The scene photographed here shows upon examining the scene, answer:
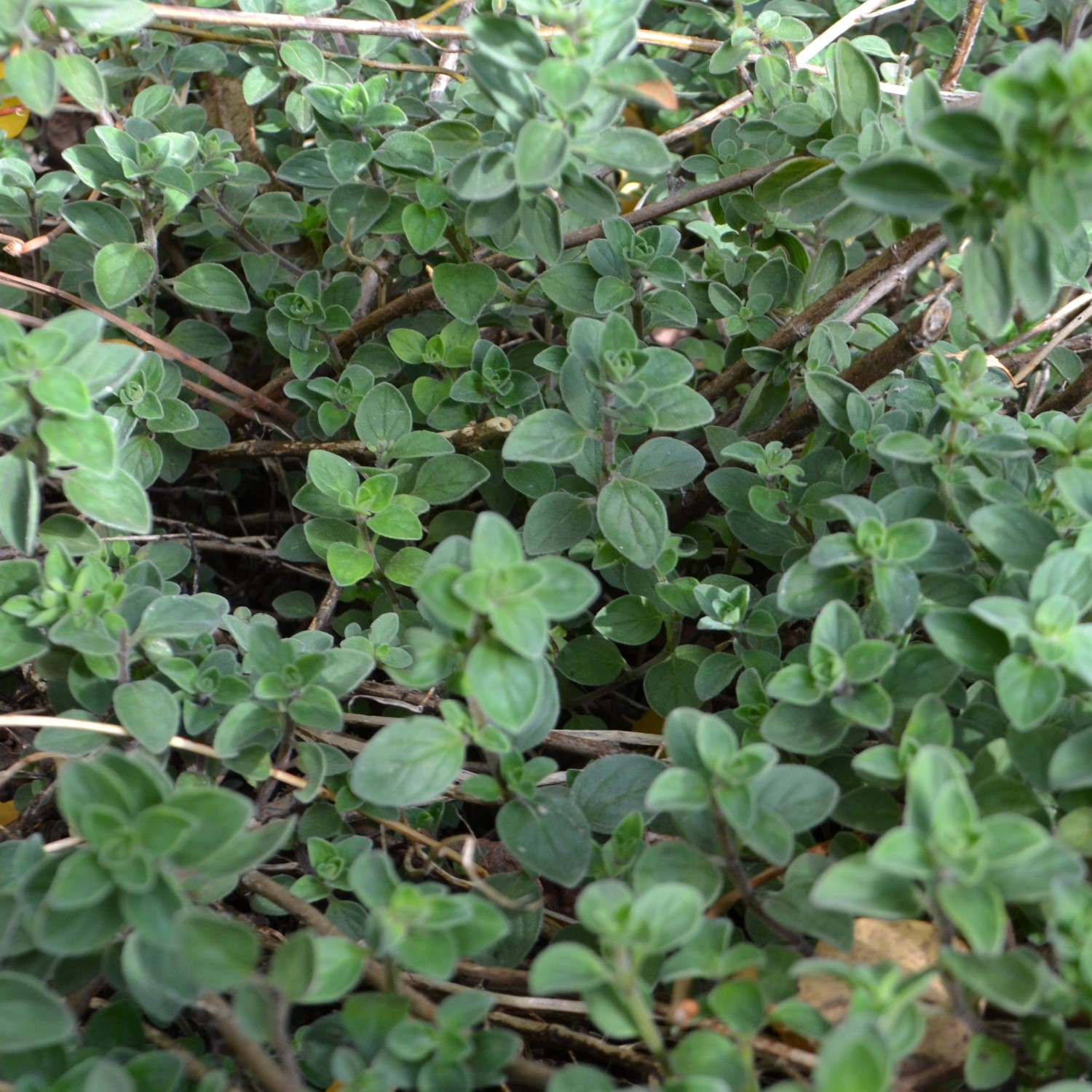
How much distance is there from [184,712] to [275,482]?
3.26 ft

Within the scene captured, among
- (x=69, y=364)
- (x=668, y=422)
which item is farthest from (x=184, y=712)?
(x=668, y=422)

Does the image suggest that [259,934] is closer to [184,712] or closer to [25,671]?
[184,712]

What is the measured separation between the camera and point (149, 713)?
4.72 ft

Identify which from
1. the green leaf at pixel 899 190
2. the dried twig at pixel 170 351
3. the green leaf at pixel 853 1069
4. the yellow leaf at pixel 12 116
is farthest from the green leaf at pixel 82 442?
the yellow leaf at pixel 12 116

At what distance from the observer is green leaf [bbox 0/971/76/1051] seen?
1.09m

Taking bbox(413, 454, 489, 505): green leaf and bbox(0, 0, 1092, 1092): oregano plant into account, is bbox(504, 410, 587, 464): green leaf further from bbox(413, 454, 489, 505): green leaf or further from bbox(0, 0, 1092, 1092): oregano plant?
bbox(413, 454, 489, 505): green leaf

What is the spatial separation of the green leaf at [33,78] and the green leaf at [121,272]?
38 cm

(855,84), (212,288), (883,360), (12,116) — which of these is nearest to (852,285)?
(883,360)

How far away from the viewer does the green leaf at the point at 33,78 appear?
5.08 ft

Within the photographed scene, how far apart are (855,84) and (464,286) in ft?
2.49

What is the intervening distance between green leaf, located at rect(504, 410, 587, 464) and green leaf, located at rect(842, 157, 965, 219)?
594 mm

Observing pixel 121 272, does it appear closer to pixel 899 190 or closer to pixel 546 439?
pixel 546 439

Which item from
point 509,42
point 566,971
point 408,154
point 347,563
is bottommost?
point 347,563

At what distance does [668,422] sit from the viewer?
1.67m
